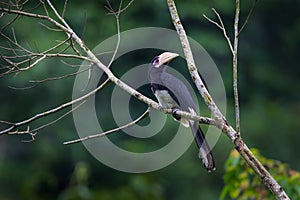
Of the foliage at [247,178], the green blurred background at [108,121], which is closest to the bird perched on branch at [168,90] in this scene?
the foliage at [247,178]

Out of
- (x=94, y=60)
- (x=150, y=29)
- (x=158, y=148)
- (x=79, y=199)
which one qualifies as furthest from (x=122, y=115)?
(x=94, y=60)

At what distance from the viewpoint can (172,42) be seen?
36.0ft

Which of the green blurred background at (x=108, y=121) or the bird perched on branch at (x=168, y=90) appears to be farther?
the green blurred background at (x=108, y=121)

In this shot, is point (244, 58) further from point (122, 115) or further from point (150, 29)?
point (122, 115)

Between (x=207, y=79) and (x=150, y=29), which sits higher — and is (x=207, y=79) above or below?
below

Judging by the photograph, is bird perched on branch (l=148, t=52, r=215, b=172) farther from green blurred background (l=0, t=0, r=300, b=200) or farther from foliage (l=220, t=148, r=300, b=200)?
green blurred background (l=0, t=0, r=300, b=200)

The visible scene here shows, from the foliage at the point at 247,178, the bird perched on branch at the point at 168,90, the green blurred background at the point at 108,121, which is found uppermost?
the bird perched on branch at the point at 168,90

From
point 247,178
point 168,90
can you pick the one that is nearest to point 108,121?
point 247,178

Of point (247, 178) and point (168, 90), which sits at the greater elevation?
point (168, 90)

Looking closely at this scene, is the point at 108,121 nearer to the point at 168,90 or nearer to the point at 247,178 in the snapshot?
the point at 247,178

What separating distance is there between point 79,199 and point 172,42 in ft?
13.1

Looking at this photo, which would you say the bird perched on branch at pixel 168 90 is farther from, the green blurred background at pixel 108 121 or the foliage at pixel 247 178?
the green blurred background at pixel 108 121

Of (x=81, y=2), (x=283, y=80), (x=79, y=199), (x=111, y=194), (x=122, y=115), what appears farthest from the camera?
(x=283, y=80)

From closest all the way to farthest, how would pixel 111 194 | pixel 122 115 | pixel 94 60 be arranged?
pixel 94 60, pixel 111 194, pixel 122 115
